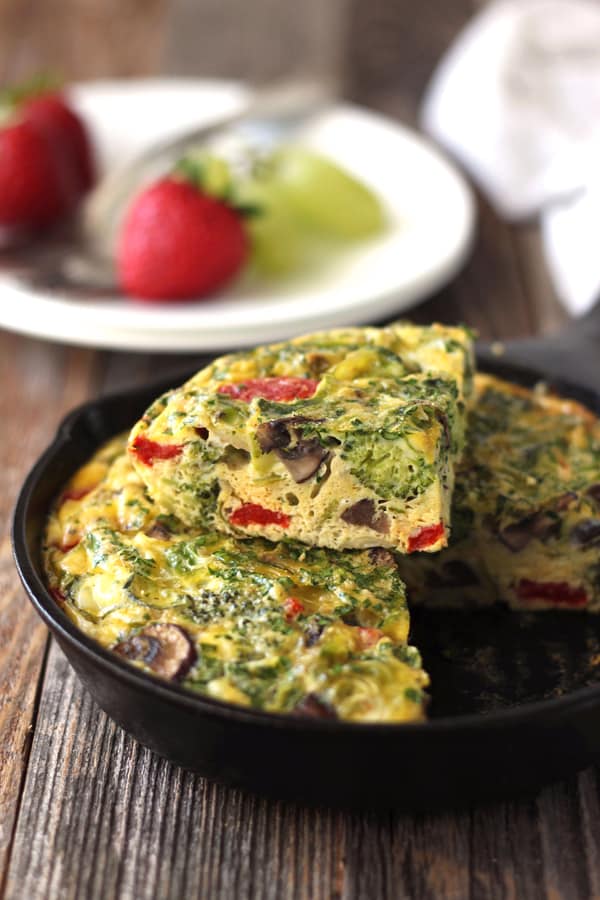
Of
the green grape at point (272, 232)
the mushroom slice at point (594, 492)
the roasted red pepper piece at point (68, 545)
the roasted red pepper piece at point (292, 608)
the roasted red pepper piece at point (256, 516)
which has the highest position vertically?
the roasted red pepper piece at point (292, 608)

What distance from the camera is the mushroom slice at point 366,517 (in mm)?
2518

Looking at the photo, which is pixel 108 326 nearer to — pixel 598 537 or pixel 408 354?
pixel 408 354

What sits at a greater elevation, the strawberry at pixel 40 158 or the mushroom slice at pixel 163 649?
the mushroom slice at pixel 163 649

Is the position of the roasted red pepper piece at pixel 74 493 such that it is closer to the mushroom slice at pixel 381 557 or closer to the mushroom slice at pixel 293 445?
the mushroom slice at pixel 293 445

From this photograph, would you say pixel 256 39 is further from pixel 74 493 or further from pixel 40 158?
pixel 74 493

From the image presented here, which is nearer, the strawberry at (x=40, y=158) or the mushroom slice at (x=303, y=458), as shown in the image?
the mushroom slice at (x=303, y=458)

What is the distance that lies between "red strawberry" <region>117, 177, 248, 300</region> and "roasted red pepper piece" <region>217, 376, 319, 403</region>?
4.93 ft

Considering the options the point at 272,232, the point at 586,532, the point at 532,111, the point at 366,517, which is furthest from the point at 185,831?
the point at 532,111

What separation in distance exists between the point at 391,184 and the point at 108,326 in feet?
5.40

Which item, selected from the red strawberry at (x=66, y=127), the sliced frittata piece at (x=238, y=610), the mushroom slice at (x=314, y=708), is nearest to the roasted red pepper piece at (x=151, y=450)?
the sliced frittata piece at (x=238, y=610)

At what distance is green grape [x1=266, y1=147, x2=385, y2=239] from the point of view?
4508mm

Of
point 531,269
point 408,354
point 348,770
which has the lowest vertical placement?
point 531,269

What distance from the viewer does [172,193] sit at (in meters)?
4.07

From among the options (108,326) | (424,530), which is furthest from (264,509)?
(108,326)
